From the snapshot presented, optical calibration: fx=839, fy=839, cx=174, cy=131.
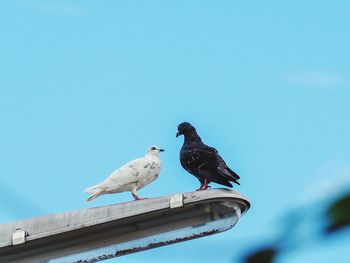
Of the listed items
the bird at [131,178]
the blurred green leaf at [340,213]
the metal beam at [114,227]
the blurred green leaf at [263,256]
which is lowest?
the blurred green leaf at [263,256]

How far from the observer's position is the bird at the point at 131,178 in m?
10.1

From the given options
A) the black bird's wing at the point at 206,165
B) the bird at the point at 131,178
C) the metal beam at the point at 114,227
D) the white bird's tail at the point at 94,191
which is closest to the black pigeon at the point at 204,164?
the black bird's wing at the point at 206,165

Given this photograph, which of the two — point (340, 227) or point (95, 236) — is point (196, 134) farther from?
point (340, 227)

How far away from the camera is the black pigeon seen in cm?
995

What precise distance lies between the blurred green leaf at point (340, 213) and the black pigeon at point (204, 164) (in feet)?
28.9

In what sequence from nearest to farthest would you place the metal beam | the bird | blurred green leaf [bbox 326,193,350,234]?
blurred green leaf [bbox 326,193,350,234] < the metal beam < the bird

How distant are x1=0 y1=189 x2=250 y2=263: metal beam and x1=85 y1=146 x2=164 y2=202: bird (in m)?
3.86

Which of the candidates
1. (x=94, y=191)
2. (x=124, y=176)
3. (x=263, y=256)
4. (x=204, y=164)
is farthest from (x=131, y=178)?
(x=263, y=256)

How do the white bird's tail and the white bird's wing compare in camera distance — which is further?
the white bird's wing

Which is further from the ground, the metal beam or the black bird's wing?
the black bird's wing

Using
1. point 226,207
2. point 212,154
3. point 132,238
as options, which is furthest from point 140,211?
Result: point 212,154

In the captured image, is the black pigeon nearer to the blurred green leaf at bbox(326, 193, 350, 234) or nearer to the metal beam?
the metal beam

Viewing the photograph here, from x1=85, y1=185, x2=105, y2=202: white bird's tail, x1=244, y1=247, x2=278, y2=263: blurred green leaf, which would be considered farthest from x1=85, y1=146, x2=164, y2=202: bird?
x1=244, y1=247, x2=278, y2=263: blurred green leaf

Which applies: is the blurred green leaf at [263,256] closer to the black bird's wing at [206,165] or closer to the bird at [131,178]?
the black bird's wing at [206,165]
